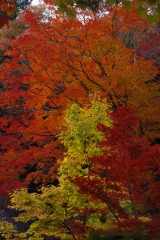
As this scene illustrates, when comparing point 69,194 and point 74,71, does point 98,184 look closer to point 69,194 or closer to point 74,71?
point 69,194

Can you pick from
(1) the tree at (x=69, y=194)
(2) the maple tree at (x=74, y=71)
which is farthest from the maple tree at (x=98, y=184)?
(2) the maple tree at (x=74, y=71)

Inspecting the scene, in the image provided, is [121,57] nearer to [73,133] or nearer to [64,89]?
[64,89]

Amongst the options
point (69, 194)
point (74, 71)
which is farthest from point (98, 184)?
point (74, 71)

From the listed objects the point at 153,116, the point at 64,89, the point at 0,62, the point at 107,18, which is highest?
the point at 0,62

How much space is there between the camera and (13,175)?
1328 cm

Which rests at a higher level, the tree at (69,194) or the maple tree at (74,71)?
the maple tree at (74,71)

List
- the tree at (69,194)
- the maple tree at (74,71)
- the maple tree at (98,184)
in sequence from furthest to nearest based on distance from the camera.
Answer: the maple tree at (74,71) → the tree at (69,194) → the maple tree at (98,184)

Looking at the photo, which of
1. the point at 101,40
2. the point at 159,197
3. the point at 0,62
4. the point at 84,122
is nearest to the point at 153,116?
the point at 101,40

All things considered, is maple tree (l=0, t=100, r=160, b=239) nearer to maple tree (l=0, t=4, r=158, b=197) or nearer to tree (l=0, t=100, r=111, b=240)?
tree (l=0, t=100, r=111, b=240)

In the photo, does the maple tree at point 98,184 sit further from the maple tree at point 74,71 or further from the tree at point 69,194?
the maple tree at point 74,71

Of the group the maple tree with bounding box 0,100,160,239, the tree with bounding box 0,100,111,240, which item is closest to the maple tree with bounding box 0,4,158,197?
the tree with bounding box 0,100,111,240

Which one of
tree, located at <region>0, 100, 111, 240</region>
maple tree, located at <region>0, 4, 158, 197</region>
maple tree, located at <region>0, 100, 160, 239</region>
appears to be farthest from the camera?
maple tree, located at <region>0, 4, 158, 197</region>

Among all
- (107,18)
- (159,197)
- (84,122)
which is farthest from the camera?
(107,18)

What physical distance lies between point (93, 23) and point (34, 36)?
248 cm
